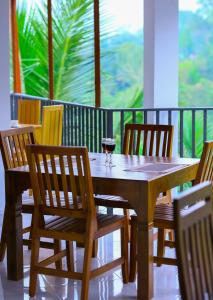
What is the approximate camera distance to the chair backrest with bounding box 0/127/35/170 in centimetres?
421

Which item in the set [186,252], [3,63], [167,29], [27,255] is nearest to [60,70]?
[167,29]

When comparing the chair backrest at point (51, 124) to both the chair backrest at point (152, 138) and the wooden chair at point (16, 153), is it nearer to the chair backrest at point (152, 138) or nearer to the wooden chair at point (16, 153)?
the chair backrest at point (152, 138)

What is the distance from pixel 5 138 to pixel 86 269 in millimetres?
1116

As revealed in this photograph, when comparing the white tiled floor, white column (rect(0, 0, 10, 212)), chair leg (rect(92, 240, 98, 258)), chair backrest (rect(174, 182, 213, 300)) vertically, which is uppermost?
white column (rect(0, 0, 10, 212))

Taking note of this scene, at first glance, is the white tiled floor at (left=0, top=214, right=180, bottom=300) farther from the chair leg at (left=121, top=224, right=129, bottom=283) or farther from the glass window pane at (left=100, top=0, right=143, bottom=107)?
the glass window pane at (left=100, top=0, right=143, bottom=107)

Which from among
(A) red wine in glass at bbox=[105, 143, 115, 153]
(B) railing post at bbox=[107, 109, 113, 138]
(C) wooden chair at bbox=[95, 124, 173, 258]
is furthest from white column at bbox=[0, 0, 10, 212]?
(A) red wine in glass at bbox=[105, 143, 115, 153]

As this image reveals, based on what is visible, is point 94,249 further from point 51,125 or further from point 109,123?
point 109,123

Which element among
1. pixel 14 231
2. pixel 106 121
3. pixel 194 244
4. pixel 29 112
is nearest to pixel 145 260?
pixel 14 231

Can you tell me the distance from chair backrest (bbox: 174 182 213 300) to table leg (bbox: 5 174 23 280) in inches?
78.2

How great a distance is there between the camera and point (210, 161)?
3.84 m

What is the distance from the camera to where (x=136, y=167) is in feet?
13.2

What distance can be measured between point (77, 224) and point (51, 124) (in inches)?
90.3

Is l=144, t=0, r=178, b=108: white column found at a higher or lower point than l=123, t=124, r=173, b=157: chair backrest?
higher

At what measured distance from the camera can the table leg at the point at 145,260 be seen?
3.63 metres
